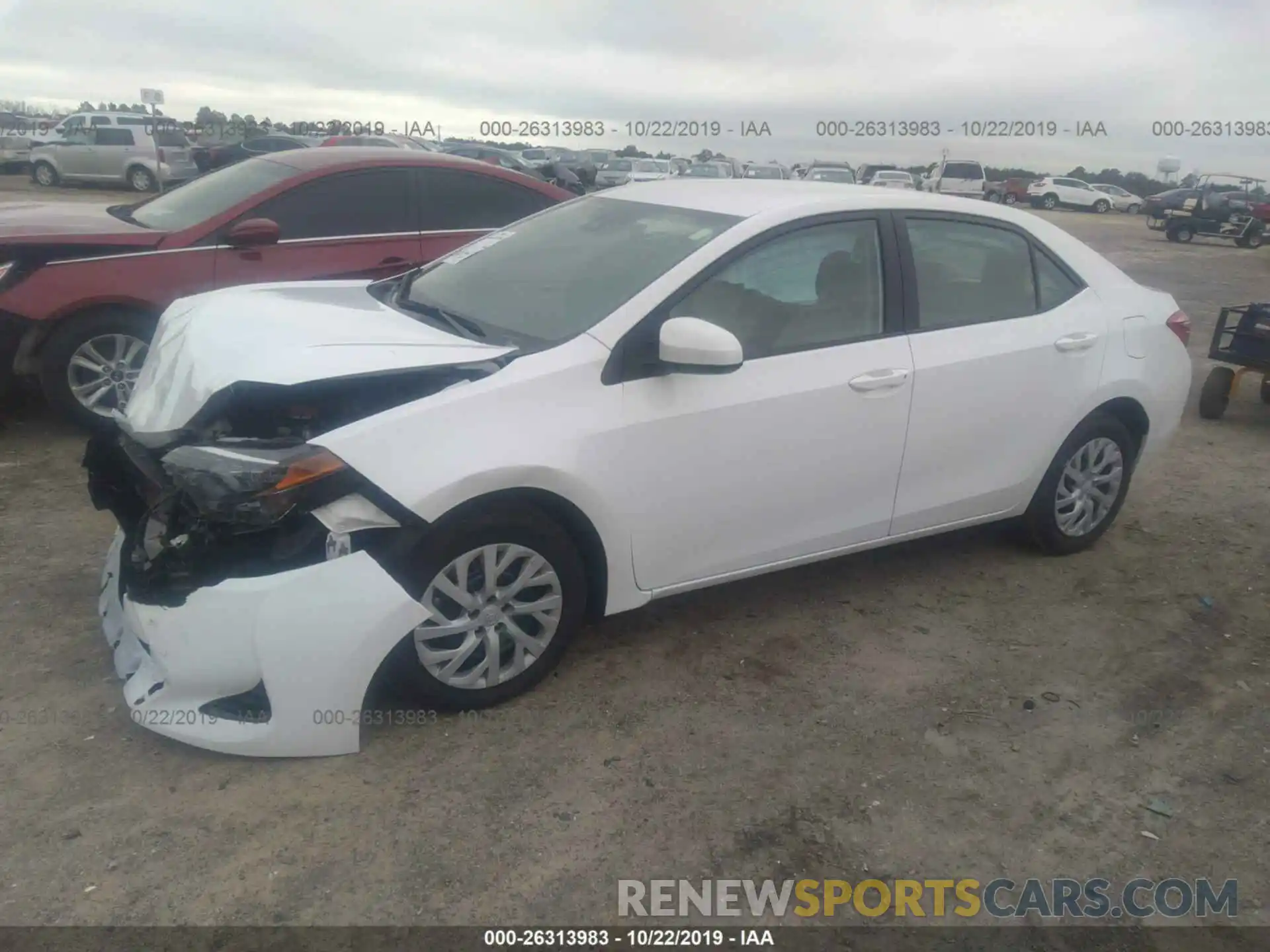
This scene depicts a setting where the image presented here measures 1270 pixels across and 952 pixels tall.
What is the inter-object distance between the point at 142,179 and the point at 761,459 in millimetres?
24517

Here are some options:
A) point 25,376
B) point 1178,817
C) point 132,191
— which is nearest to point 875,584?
point 1178,817

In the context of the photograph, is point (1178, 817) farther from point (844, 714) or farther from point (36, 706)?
point (36, 706)

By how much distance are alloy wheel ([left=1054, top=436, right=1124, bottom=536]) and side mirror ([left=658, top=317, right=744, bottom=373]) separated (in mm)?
2151

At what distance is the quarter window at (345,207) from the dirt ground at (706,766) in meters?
2.14

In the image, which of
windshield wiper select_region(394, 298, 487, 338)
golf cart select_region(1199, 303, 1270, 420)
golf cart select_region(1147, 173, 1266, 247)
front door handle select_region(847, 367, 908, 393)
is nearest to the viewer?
windshield wiper select_region(394, 298, 487, 338)

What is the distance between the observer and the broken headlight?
9.16 ft

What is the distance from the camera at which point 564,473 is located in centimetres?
315

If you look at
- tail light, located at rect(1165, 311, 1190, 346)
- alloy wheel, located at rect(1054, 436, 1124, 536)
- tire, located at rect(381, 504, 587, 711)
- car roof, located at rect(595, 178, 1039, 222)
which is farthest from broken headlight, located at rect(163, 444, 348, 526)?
tail light, located at rect(1165, 311, 1190, 346)

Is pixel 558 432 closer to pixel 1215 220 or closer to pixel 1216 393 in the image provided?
pixel 1216 393

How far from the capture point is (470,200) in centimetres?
649

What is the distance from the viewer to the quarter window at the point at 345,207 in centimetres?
589

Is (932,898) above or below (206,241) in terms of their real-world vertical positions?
below

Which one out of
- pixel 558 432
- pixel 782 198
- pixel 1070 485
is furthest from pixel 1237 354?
pixel 558 432

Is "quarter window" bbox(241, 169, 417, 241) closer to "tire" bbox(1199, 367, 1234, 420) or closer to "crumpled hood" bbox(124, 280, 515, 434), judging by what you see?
"crumpled hood" bbox(124, 280, 515, 434)
